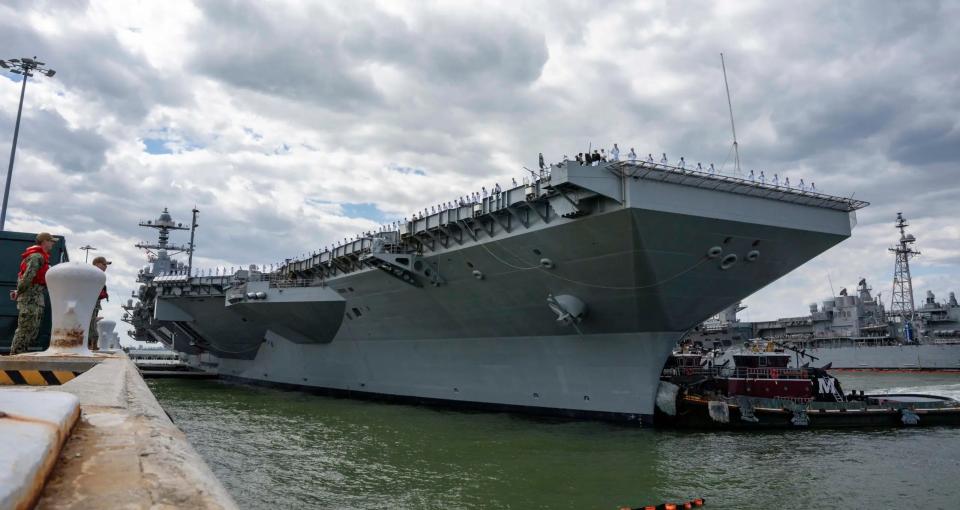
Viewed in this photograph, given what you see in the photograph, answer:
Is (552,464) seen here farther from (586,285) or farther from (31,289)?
(31,289)

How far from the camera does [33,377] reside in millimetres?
5590

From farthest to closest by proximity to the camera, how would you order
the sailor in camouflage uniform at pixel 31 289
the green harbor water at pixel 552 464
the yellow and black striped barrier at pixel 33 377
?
the green harbor water at pixel 552 464 → the sailor in camouflage uniform at pixel 31 289 → the yellow and black striped barrier at pixel 33 377

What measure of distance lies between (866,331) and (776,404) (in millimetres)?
48506

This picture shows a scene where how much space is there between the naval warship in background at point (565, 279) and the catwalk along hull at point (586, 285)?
0.04 metres

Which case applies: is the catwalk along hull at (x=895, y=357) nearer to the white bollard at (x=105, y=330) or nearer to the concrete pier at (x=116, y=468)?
the white bollard at (x=105, y=330)

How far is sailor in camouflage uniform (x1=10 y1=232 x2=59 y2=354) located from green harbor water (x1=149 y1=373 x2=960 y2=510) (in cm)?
372

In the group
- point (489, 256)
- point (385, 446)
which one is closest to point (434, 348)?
point (489, 256)

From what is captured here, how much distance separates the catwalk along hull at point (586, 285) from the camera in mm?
13609

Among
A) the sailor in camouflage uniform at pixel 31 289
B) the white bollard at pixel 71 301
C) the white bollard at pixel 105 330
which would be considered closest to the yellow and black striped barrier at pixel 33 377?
the white bollard at pixel 71 301

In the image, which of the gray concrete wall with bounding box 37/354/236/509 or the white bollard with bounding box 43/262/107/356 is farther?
the white bollard with bounding box 43/262/107/356

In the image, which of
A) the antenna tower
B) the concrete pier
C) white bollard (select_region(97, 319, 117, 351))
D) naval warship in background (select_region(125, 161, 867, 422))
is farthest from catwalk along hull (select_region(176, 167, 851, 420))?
the antenna tower

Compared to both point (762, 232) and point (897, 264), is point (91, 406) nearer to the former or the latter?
point (762, 232)

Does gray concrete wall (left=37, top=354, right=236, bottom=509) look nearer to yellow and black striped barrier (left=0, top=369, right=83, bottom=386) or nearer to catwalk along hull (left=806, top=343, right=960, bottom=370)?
yellow and black striped barrier (left=0, top=369, right=83, bottom=386)

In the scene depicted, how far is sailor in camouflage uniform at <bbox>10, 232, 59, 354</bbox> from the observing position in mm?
7523
